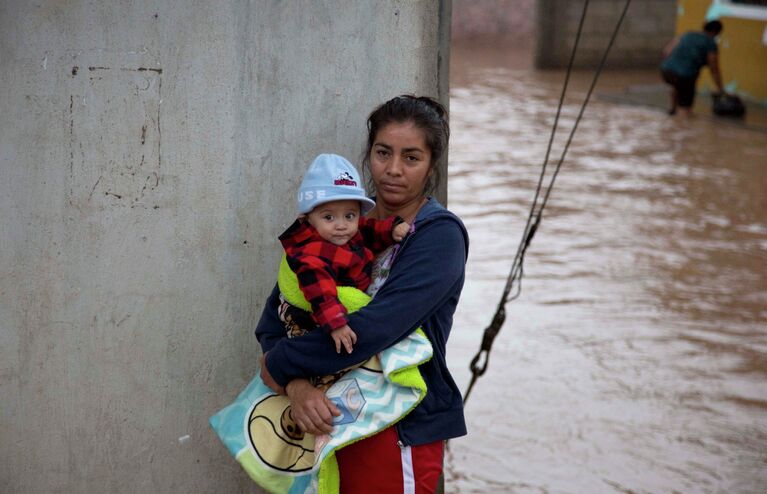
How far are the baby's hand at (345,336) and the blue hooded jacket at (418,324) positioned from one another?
0.02 metres

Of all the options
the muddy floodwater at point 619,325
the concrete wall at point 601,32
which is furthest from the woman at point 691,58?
the concrete wall at point 601,32

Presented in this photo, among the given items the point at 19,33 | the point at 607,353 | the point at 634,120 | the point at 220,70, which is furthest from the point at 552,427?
the point at 634,120

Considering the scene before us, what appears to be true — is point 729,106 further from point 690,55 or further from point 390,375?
point 390,375

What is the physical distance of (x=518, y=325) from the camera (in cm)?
607

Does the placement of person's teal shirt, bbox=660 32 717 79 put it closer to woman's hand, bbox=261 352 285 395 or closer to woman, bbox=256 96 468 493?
woman, bbox=256 96 468 493

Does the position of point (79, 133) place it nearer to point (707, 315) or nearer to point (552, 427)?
point (552, 427)

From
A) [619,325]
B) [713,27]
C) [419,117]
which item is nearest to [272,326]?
[419,117]

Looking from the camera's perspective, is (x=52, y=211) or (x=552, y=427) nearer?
(x=52, y=211)

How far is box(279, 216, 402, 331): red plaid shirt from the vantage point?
2.29 metres

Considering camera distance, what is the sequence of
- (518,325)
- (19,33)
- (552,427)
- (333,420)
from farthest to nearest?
(518,325)
(552,427)
(19,33)
(333,420)

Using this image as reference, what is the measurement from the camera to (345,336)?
2.28 meters

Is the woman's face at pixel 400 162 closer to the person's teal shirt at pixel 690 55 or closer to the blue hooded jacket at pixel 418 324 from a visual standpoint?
the blue hooded jacket at pixel 418 324

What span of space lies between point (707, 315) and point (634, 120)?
8.90 m

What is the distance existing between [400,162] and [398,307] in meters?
0.38
